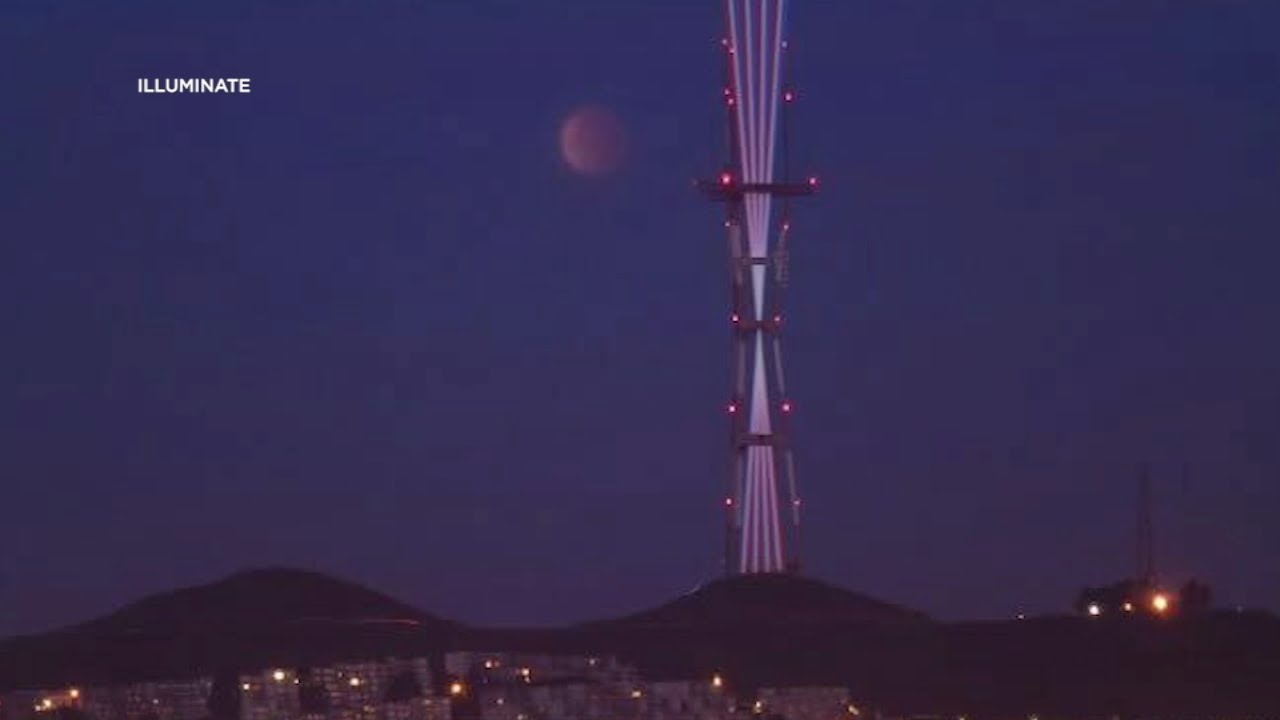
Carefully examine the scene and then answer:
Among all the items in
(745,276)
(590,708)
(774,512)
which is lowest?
(590,708)

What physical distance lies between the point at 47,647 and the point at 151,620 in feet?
8.31

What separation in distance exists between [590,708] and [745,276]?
45.9 ft

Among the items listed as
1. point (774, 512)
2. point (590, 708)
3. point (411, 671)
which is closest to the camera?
point (590, 708)

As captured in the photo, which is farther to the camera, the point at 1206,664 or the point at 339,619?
the point at 339,619

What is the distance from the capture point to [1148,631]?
66938mm

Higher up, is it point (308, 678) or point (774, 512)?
point (774, 512)

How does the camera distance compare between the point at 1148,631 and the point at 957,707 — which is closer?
the point at 957,707

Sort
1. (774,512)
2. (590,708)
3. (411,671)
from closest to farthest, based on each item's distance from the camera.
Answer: (590,708), (411,671), (774,512)

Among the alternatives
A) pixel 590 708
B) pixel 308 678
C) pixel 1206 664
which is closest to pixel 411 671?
pixel 308 678

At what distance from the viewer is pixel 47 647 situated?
218ft

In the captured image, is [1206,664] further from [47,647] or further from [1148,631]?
[47,647]

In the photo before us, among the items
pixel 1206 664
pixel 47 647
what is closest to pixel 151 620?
pixel 47 647

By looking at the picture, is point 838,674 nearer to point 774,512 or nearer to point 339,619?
point 774,512

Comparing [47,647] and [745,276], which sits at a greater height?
[745,276]
